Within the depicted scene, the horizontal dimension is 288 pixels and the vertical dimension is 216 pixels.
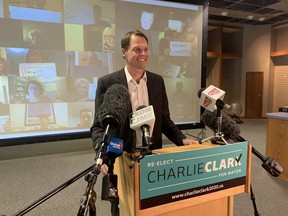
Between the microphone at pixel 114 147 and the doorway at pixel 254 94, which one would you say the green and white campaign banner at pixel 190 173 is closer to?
the microphone at pixel 114 147

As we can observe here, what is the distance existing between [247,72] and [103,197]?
29.8 ft

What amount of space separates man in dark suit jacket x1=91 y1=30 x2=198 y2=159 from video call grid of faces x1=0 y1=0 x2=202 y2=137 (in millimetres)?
2610

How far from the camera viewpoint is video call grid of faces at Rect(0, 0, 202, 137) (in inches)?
132

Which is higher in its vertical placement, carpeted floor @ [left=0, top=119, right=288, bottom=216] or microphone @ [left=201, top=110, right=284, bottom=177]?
microphone @ [left=201, top=110, right=284, bottom=177]

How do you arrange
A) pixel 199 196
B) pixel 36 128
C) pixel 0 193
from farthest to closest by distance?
1. pixel 36 128
2. pixel 0 193
3. pixel 199 196

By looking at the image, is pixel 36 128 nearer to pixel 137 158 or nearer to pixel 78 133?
pixel 78 133

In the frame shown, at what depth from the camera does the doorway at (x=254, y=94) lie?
8641 millimetres

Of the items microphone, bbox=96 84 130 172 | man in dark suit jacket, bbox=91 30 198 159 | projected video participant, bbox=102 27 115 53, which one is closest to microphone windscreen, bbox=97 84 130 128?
microphone, bbox=96 84 130 172

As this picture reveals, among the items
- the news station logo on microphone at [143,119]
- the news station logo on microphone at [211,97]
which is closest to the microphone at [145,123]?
the news station logo on microphone at [143,119]

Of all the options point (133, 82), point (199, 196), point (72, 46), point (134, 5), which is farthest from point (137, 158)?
point (134, 5)

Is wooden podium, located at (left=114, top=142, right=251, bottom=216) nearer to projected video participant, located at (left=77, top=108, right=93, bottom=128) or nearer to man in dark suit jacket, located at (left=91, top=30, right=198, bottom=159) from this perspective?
man in dark suit jacket, located at (left=91, top=30, right=198, bottom=159)

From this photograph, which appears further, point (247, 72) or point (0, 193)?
point (247, 72)

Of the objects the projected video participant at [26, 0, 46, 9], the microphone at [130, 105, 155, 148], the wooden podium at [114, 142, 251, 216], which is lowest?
the wooden podium at [114, 142, 251, 216]

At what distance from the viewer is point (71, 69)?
3705 millimetres
